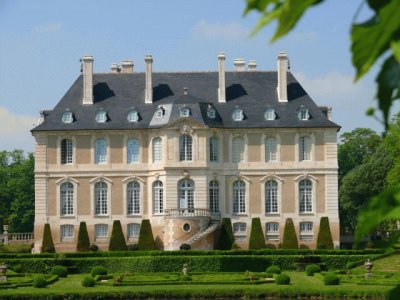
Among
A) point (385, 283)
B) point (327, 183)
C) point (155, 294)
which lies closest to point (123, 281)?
point (155, 294)

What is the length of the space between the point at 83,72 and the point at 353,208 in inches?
853

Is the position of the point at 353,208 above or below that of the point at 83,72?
below

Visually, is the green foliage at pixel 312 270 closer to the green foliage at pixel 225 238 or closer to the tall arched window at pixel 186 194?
the green foliage at pixel 225 238

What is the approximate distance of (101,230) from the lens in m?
42.8

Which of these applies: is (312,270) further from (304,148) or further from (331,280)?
(304,148)

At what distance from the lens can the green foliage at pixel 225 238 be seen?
4034 centimetres

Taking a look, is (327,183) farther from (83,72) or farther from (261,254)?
(83,72)

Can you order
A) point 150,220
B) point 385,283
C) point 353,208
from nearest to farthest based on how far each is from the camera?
1. point 385,283
2. point 150,220
3. point 353,208

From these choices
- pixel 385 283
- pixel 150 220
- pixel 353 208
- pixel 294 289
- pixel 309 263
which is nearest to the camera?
pixel 294 289

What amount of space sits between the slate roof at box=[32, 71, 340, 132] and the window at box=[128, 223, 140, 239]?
14.4ft

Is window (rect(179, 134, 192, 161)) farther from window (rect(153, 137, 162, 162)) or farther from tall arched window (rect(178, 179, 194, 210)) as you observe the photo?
window (rect(153, 137, 162, 162))

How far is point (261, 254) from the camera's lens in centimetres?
3606

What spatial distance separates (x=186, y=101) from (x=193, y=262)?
32.8ft

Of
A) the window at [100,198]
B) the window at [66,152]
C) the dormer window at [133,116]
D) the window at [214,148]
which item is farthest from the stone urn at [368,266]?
the window at [66,152]
